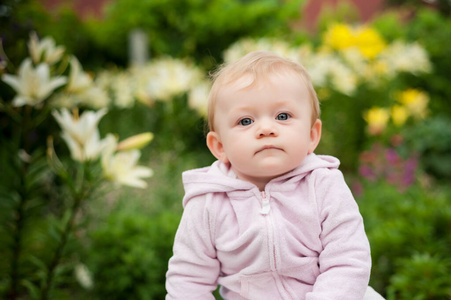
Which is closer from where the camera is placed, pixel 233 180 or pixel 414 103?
pixel 233 180

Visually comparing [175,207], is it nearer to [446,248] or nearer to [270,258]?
[446,248]

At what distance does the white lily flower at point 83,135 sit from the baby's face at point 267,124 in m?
0.72

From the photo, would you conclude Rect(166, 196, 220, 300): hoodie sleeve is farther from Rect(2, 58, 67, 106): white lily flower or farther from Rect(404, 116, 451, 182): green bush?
Rect(404, 116, 451, 182): green bush

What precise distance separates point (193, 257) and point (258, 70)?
52 centimetres

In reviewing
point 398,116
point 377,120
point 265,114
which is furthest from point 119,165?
point 398,116

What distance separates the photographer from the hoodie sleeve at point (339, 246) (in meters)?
1.21

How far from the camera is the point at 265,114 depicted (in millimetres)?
1273

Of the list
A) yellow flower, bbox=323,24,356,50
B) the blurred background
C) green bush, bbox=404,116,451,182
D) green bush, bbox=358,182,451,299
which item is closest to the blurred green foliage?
the blurred background

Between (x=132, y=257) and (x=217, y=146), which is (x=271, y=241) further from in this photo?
(x=132, y=257)

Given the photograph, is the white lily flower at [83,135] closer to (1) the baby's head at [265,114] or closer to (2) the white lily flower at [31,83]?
(2) the white lily flower at [31,83]

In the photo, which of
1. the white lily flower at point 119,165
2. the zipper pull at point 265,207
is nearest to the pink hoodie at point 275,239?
the zipper pull at point 265,207

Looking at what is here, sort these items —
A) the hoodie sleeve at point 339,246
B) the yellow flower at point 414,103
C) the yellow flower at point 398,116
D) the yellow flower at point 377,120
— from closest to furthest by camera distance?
the hoodie sleeve at point 339,246 → the yellow flower at point 377,120 → the yellow flower at point 398,116 → the yellow flower at point 414,103

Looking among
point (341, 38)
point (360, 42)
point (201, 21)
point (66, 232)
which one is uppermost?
point (341, 38)

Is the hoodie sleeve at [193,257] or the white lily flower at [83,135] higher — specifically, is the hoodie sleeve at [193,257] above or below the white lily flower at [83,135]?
below
